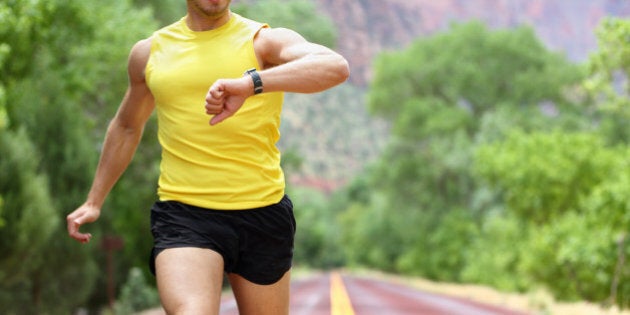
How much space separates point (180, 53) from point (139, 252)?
2440cm

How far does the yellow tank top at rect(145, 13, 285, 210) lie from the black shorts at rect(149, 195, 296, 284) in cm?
4

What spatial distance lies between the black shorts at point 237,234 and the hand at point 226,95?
0.53 meters

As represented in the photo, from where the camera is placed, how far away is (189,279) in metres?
3.73

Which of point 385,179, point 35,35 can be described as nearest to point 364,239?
point 385,179

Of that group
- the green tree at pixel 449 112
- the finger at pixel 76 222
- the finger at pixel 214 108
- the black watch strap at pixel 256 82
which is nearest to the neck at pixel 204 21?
the black watch strap at pixel 256 82

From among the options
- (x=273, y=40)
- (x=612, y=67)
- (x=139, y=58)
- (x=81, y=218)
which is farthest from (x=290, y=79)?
(x=612, y=67)

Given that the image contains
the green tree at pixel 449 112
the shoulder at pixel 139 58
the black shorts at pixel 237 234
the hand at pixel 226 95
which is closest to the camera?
the hand at pixel 226 95

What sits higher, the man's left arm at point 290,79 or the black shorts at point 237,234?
the man's left arm at point 290,79

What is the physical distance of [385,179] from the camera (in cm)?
5447

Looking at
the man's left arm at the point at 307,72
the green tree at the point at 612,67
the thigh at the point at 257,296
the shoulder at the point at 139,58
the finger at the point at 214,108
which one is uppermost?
the green tree at the point at 612,67

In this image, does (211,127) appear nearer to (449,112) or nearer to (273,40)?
(273,40)

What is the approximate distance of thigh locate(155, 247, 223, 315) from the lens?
3.69 m

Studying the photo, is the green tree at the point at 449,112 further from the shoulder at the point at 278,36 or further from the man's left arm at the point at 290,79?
the man's left arm at the point at 290,79

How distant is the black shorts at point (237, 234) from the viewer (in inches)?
155
